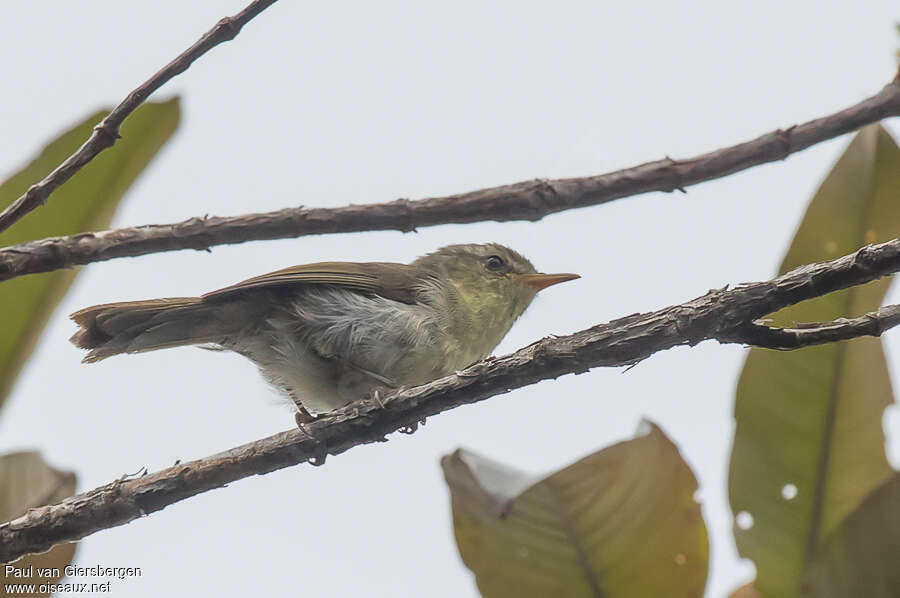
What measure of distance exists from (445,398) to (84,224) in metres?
1.94

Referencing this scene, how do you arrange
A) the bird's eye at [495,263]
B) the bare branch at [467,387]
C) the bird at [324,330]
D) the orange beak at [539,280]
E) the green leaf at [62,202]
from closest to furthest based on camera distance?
the bare branch at [467,387], the green leaf at [62,202], the bird at [324,330], the orange beak at [539,280], the bird's eye at [495,263]

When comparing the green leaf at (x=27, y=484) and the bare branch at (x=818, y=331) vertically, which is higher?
the green leaf at (x=27, y=484)

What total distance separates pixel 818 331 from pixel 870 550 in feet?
1.81

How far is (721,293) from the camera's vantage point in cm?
208

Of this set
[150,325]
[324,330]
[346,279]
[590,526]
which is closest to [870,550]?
[590,526]

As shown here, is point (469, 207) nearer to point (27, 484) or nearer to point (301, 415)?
point (301, 415)

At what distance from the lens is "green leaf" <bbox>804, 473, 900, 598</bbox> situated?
218 cm

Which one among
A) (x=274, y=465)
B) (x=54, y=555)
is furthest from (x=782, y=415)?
(x=54, y=555)

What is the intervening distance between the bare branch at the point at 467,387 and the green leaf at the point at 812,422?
0.55 metres

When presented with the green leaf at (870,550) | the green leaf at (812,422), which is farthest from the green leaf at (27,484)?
the green leaf at (870,550)

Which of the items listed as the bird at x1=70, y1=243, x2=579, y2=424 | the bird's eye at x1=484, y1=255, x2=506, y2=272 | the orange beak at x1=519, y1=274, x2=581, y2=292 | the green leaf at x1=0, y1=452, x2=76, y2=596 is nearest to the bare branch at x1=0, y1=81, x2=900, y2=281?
the green leaf at x1=0, y1=452, x2=76, y2=596

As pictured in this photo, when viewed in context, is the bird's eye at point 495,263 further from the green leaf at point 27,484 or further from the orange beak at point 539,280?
the green leaf at point 27,484

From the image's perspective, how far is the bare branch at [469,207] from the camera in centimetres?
254

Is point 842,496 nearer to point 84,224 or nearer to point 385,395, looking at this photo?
point 385,395
